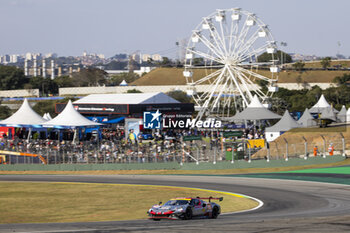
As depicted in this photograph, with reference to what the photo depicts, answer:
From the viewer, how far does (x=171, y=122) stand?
55.3 m

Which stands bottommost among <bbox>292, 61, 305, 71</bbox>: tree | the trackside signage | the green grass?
the green grass

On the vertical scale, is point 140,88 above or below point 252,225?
above

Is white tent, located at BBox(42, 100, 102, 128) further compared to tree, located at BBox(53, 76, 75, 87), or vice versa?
tree, located at BBox(53, 76, 75, 87)

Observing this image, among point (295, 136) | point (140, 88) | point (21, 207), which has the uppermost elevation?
point (140, 88)

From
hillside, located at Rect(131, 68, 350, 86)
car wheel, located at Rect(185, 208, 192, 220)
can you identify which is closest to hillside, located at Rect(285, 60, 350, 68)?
hillside, located at Rect(131, 68, 350, 86)

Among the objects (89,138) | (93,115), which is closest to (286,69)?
(93,115)

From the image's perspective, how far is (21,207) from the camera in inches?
1091

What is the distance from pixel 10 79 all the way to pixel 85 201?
493 ft

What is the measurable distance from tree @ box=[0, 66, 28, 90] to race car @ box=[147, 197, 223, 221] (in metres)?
158

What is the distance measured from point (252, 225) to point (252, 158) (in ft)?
83.1

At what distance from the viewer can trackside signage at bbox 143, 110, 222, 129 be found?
51156 mm

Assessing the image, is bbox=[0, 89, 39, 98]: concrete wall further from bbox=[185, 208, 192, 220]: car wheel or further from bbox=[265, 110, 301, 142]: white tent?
bbox=[185, 208, 192, 220]: car wheel

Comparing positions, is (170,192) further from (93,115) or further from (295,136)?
(93,115)

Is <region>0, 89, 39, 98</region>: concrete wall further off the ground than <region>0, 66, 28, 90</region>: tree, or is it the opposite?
<region>0, 66, 28, 90</region>: tree
